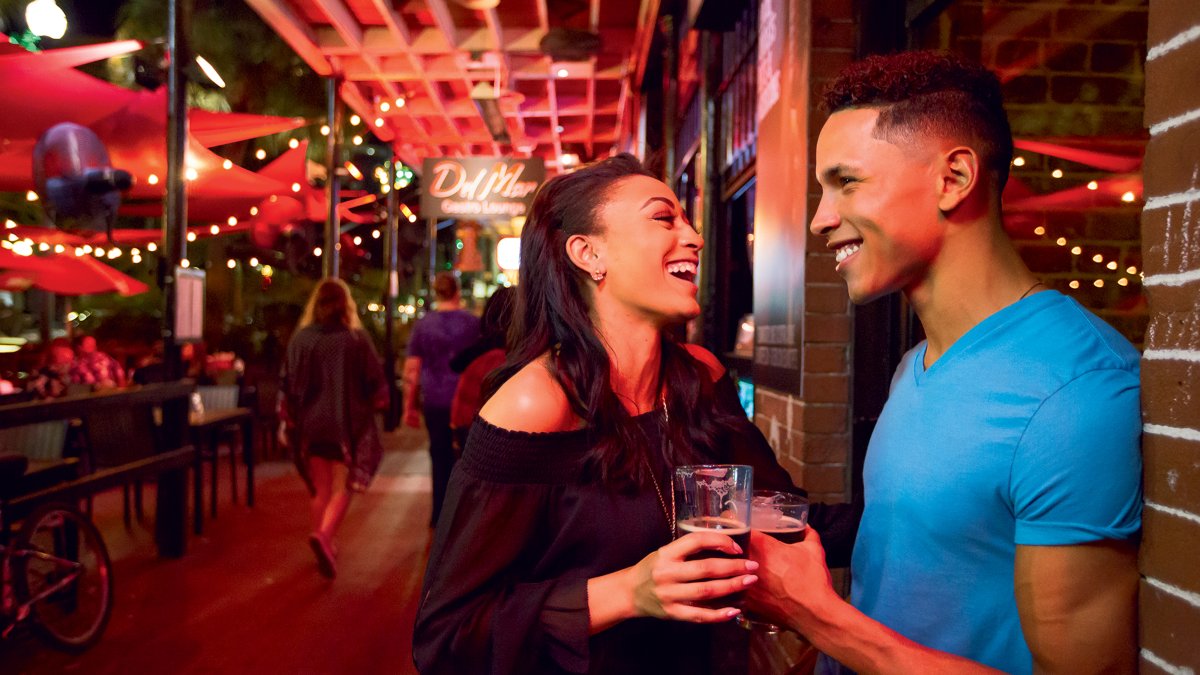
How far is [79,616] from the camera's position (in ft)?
15.1

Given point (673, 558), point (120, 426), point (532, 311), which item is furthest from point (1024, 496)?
point (120, 426)

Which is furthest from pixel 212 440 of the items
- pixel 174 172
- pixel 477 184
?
pixel 477 184

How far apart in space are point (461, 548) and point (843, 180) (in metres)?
0.94

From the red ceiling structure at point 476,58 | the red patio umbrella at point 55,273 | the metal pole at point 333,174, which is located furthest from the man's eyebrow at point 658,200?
the red patio umbrella at point 55,273

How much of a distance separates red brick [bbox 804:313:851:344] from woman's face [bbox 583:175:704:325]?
1175 mm

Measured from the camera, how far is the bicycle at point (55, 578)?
13.7 ft

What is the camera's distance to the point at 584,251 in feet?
6.06

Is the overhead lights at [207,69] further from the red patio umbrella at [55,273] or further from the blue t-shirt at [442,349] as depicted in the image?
the red patio umbrella at [55,273]

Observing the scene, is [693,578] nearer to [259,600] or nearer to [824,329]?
[824,329]

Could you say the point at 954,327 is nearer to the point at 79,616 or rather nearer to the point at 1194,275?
the point at 1194,275

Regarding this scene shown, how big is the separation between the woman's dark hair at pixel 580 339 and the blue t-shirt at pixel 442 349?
4.46m

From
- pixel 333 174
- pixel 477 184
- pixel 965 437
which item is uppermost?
pixel 333 174

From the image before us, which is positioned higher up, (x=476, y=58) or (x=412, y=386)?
(x=476, y=58)

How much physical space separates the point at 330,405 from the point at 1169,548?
567 centimetres
